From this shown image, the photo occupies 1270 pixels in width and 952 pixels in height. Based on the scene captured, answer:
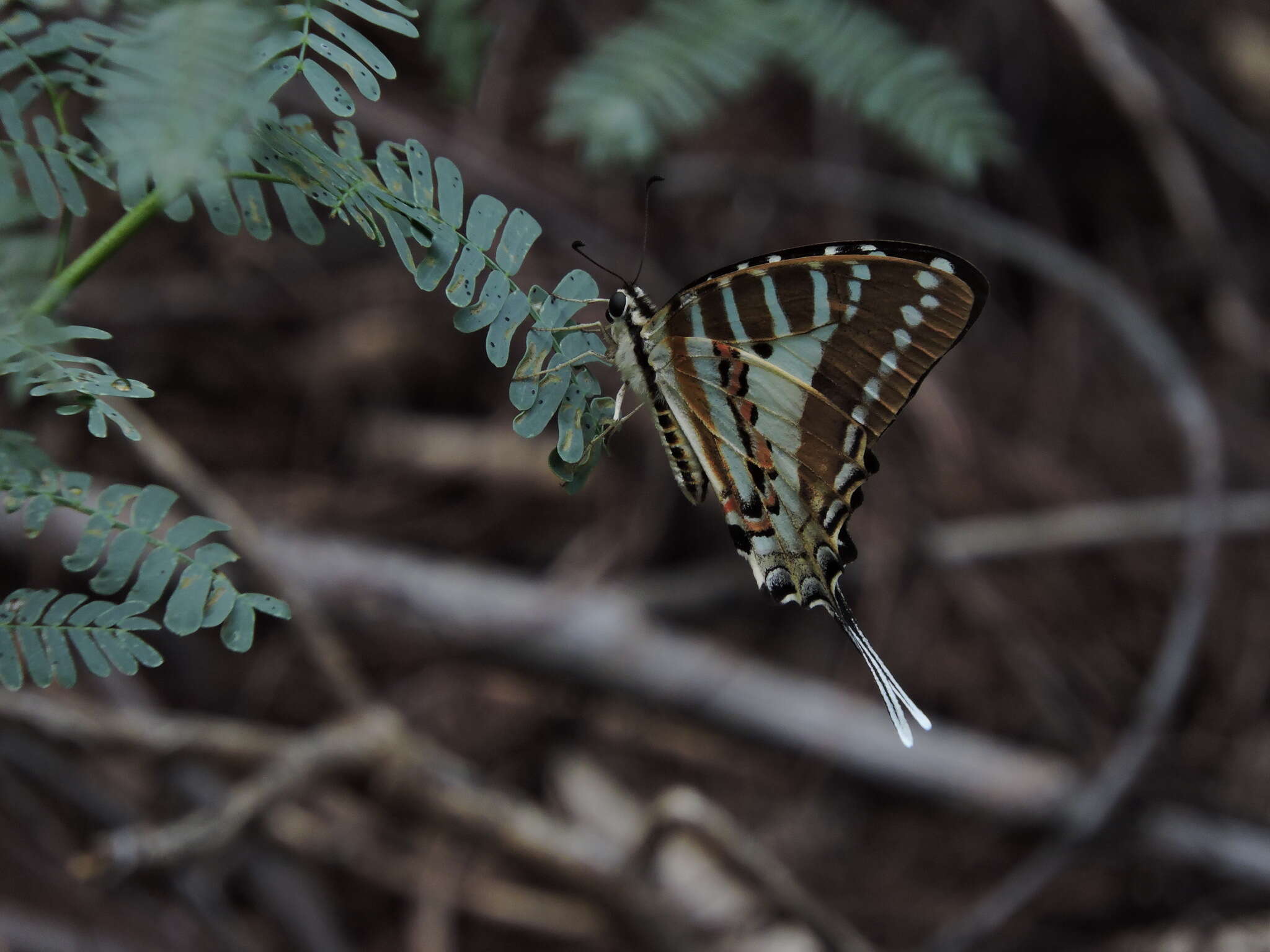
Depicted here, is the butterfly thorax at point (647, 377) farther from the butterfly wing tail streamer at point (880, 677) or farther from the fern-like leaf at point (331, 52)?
the fern-like leaf at point (331, 52)

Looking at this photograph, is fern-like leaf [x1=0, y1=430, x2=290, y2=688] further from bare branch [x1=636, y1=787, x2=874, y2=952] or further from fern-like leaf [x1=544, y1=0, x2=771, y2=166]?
fern-like leaf [x1=544, y1=0, x2=771, y2=166]

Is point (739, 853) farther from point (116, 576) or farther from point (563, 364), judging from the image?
point (116, 576)

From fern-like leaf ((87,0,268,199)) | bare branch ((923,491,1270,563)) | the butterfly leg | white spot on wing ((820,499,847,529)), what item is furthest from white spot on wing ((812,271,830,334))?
bare branch ((923,491,1270,563))

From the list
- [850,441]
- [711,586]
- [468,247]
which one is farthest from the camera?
[711,586]

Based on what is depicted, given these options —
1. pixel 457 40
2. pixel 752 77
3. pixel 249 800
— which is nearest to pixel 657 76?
pixel 752 77

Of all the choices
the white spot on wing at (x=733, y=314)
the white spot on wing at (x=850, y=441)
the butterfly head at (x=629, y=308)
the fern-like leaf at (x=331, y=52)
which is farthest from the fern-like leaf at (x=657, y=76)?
the fern-like leaf at (x=331, y=52)

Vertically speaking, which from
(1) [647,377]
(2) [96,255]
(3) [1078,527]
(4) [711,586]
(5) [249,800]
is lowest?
(5) [249,800]
